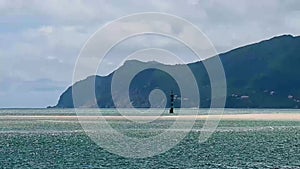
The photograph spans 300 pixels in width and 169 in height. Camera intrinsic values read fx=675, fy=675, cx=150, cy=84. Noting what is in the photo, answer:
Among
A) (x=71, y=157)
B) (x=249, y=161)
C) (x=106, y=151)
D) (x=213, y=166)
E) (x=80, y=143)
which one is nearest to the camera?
(x=213, y=166)

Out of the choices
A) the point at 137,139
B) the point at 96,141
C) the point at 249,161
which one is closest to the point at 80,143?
the point at 96,141

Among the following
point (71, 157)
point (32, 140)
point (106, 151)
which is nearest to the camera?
point (71, 157)

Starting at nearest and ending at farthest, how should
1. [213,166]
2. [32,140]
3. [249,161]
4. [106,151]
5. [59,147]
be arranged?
[213,166] → [249,161] → [106,151] → [59,147] → [32,140]

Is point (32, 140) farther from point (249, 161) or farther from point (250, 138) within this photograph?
point (249, 161)

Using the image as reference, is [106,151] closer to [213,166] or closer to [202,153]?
[202,153]

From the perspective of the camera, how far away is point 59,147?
260 ft

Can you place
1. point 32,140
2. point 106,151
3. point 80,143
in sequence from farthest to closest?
1. point 32,140
2. point 80,143
3. point 106,151

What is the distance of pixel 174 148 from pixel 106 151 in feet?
27.4

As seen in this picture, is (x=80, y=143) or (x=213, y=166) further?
(x=80, y=143)

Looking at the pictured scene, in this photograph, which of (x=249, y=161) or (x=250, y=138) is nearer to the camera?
(x=249, y=161)

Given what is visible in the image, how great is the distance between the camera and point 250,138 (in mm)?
94812

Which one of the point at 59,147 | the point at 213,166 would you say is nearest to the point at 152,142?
the point at 59,147

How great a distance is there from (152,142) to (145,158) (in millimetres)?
22391

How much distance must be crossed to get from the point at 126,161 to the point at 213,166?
8.85 meters
